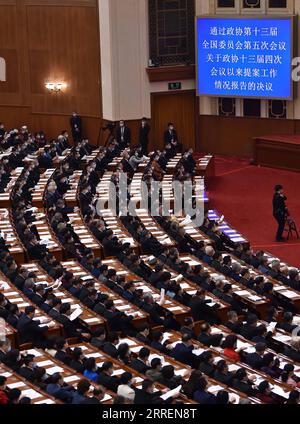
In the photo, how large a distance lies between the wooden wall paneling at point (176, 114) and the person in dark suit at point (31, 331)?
18904mm

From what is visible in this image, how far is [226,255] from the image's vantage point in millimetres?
23062

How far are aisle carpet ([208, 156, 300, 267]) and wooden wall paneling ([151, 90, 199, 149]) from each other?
1.55 m

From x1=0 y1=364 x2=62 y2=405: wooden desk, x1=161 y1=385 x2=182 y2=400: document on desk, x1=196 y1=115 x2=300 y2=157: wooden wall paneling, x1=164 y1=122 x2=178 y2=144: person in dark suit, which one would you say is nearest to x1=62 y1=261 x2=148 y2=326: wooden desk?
x1=0 y1=364 x2=62 y2=405: wooden desk

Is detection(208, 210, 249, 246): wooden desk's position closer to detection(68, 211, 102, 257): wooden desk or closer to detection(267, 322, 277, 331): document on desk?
detection(68, 211, 102, 257): wooden desk

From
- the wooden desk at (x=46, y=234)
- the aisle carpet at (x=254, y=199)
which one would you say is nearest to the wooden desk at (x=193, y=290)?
the wooden desk at (x=46, y=234)

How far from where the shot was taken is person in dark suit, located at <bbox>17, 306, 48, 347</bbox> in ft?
58.7

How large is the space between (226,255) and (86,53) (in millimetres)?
15385

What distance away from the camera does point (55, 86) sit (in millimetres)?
37500

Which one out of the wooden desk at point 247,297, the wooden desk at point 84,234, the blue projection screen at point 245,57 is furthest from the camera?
the blue projection screen at point 245,57

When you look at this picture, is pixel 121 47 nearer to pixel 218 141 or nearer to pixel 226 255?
pixel 218 141

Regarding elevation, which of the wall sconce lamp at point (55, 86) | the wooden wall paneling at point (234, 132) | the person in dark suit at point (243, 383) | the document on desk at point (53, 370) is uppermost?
the wall sconce lamp at point (55, 86)

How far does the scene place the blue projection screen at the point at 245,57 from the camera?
3394 centimetres

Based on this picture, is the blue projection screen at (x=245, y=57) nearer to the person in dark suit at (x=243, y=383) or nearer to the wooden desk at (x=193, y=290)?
the wooden desk at (x=193, y=290)

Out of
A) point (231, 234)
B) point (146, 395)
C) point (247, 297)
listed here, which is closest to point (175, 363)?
point (146, 395)
